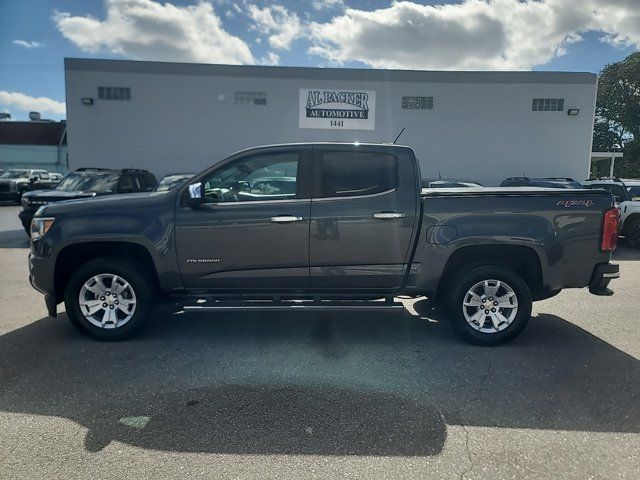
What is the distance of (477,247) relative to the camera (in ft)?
15.4

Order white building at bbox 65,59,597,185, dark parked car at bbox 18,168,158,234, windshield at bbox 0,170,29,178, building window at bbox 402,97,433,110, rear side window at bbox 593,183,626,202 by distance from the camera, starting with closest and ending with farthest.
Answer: dark parked car at bbox 18,168,158,234
rear side window at bbox 593,183,626,202
white building at bbox 65,59,597,185
building window at bbox 402,97,433,110
windshield at bbox 0,170,29,178

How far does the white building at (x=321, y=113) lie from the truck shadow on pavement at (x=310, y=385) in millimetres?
14512

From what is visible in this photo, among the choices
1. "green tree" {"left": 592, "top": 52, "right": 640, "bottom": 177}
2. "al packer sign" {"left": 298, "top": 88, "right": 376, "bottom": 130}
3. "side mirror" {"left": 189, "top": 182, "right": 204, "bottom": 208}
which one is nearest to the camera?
"side mirror" {"left": 189, "top": 182, "right": 204, "bottom": 208}

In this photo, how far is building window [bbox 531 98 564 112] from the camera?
19141 millimetres

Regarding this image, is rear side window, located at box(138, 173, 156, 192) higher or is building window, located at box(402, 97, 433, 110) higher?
building window, located at box(402, 97, 433, 110)

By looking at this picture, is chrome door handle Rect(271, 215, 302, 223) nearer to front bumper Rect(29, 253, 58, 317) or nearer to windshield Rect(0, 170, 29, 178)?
front bumper Rect(29, 253, 58, 317)

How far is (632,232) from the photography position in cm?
1181

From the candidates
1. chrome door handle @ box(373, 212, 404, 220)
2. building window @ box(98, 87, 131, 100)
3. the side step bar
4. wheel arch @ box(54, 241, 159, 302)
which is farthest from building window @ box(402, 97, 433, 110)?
wheel arch @ box(54, 241, 159, 302)

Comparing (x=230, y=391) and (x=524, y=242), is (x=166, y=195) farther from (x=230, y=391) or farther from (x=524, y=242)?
(x=524, y=242)

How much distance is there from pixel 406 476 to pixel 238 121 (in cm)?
1764

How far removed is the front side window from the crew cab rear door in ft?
0.90

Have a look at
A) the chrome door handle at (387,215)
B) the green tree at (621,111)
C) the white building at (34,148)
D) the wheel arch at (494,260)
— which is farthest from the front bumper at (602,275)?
the green tree at (621,111)

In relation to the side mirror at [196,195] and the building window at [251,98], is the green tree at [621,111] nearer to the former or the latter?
the building window at [251,98]

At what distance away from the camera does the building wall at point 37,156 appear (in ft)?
139
